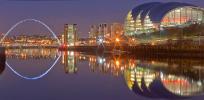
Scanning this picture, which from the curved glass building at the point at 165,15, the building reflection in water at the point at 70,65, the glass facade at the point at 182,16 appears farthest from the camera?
the curved glass building at the point at 165,15

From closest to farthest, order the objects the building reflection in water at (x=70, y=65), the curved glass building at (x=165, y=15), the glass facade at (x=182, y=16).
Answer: the building reflection in water at (x=70, y=65)
the glass facade at (x=182, y=16)
the curved glass building at (x=165, y=15)

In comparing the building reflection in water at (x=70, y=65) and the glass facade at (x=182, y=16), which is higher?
the glass facade at (x=182, y=16)

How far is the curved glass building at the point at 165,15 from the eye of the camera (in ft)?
399

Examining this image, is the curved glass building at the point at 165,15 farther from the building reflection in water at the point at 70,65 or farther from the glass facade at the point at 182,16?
the building reflection in water at the point at 70,65

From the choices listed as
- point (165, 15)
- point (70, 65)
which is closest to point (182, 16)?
point (165, 15)

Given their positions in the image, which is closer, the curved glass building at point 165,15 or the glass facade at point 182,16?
the glass facade at point 182,16

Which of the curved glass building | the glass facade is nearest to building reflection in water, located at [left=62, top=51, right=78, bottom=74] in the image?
the curved glass building

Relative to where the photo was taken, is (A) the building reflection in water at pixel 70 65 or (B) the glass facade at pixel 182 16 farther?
(B) the glass facade at pixel 182 16

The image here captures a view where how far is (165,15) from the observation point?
126m

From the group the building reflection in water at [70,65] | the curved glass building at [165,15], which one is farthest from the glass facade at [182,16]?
the building reflection in water at [70,65]

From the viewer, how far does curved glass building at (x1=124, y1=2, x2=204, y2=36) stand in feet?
399

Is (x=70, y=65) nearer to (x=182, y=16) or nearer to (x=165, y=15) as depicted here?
(x=182, y=16)

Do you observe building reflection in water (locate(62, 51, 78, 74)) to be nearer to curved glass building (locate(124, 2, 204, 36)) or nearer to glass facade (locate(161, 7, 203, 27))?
curved glass building (locate(124, 2, 204, 36))
